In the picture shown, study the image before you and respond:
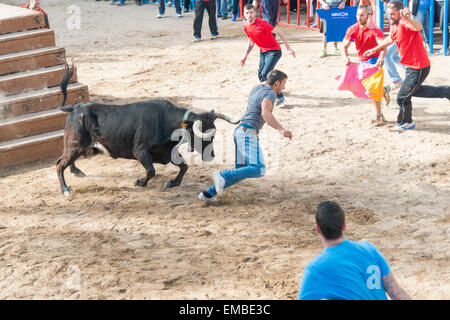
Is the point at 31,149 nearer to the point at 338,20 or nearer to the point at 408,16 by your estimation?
the point at 408,16

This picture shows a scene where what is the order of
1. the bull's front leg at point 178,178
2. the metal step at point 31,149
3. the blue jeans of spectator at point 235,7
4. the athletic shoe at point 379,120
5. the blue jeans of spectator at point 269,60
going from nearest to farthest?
the bull's front leg at point 178,178, the metal step at point 31,149, the athletic shoe at point 379,120, the blue jeans of spectator at point 269,60, the blue jeans of spectator at point 235,7

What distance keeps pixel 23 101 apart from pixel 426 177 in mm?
5955

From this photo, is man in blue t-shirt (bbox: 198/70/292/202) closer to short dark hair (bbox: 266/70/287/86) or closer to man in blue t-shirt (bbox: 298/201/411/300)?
short dark hair (bbox: 266/70/287/86)

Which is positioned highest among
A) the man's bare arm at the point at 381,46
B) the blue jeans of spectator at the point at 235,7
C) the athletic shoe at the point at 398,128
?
the blue jeans of spectator at the point at 235,7

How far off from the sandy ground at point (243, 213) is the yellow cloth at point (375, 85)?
0.50 meters

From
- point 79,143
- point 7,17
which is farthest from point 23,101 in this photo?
point 79,143

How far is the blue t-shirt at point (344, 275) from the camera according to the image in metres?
3.21

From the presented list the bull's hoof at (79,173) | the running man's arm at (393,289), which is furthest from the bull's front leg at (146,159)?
the running man's arm at (393,289)

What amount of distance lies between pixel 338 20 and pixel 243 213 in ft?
24.3

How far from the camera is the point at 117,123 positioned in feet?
23.0

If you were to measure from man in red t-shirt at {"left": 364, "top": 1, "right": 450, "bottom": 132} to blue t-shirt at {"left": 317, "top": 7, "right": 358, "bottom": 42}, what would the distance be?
14.3 ft

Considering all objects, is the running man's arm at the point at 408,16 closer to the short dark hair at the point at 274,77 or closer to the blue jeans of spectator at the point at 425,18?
the short dark hair at the point at 274,77

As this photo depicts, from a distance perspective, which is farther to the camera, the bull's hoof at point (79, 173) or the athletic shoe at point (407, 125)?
the athletic shoe at point (407, 125)

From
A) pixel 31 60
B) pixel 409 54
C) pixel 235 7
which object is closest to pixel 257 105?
pixel 409 54
